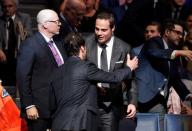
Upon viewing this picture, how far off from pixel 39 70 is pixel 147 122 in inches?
75.1

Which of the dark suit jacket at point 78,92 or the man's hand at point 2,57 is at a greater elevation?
the dark suit jacket at point 78,92

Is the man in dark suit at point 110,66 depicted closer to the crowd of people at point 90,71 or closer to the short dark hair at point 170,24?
the crowd of people at point 90,71

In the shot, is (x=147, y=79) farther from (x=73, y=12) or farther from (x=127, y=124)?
(x=73, y=12)

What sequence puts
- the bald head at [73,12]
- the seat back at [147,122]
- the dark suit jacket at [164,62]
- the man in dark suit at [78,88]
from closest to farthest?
the man in dark suit at [78,88], the dark suit jacket at [164,62], the seat back at [147,122], the bald head at [73,12]

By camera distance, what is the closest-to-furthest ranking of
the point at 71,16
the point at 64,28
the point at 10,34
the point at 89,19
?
the point at 64,28 → the point at 71,16 → the point at 10,34 → the point at 89,19

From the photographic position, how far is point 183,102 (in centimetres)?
1093

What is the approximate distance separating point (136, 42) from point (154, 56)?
217cm

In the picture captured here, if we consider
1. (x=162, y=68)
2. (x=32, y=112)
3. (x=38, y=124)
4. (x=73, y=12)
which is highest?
(x=73, y=12)

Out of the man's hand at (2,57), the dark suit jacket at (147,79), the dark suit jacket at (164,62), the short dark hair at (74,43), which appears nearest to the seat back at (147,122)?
the dark suit jacket at (147,79)

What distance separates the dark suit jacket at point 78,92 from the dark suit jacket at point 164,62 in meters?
1.63

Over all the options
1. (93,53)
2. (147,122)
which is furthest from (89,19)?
(93,53)

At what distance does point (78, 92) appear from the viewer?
8555mm

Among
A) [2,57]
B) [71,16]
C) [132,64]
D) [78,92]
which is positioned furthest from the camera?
[2,57]

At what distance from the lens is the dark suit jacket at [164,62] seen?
10.2m
